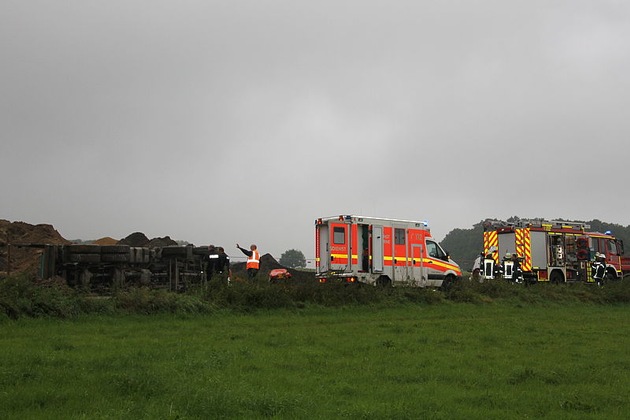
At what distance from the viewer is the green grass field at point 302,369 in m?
7.48

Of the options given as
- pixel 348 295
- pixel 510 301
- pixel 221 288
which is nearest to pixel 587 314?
pixel 510 301

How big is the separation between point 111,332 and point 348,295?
29.9 feet

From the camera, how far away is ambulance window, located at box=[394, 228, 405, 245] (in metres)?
26.1

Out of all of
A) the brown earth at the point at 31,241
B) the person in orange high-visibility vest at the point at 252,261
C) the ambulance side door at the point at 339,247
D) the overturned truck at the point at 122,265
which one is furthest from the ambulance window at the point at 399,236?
the overturned truck at the point at 122,265

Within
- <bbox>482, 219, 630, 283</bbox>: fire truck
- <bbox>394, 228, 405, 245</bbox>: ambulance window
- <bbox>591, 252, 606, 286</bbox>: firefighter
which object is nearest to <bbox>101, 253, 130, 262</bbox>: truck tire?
<bbox>394, 228, 405, 245</bbox>: ambulance window

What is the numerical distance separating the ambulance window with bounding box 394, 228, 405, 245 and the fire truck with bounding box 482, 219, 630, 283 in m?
6.44

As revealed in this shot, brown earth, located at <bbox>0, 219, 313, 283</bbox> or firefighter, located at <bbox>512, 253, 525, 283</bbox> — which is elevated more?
brown earth, located at <bbox>0, 219, 313, 283</bbox>

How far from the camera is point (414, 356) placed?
11492mm

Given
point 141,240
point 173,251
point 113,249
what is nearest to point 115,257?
point 113,249

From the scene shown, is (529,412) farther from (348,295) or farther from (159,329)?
(348,295)

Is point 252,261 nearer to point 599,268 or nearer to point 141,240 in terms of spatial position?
point 141,240

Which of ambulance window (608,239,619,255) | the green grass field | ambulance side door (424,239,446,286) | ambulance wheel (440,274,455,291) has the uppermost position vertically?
ambulance window (608,239,619,255)

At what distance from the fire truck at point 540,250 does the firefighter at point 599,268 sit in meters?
0.12

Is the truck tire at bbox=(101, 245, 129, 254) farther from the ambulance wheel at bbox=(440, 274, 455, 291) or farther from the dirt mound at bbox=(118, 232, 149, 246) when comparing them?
the dirt mound at bbox=(118, 232, 149, 246)
